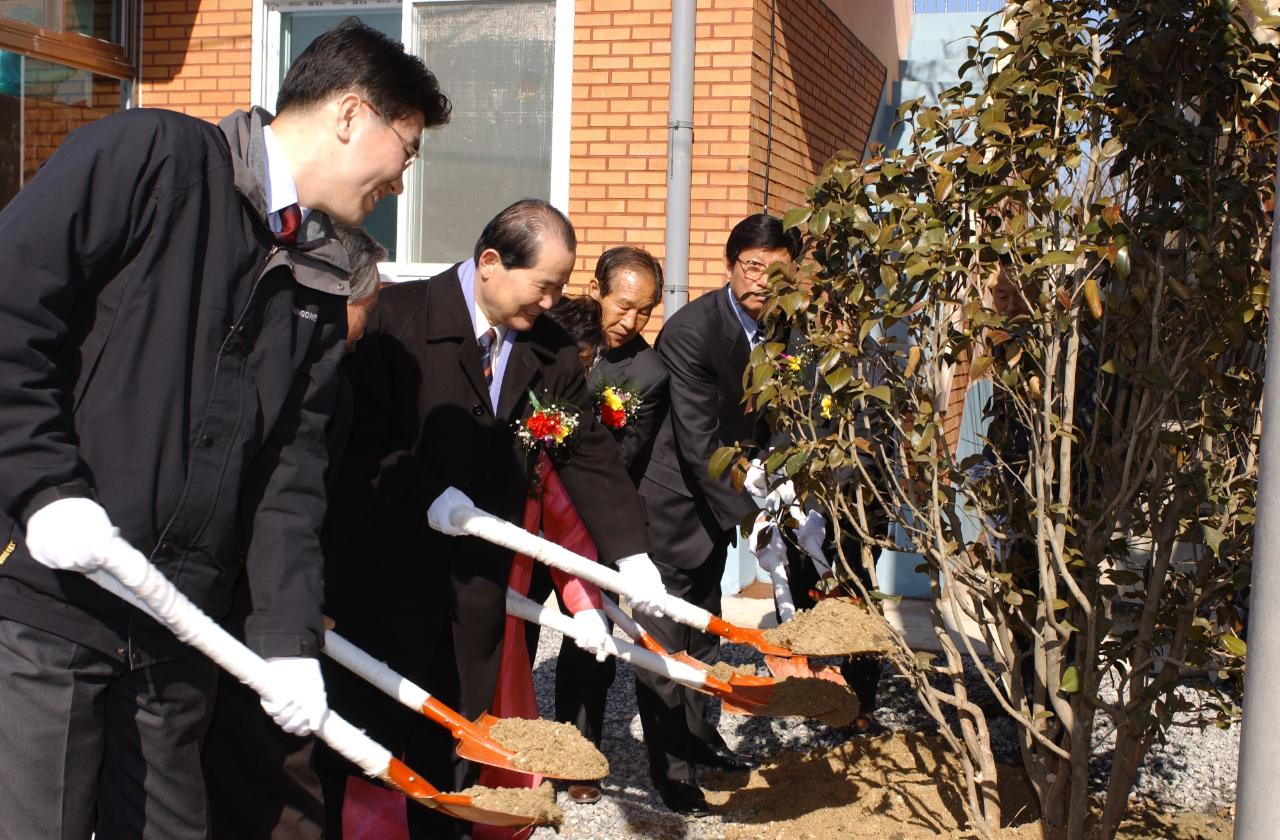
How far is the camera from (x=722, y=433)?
511 centimetres

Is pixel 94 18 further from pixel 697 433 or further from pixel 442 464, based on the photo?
pixel 442 464

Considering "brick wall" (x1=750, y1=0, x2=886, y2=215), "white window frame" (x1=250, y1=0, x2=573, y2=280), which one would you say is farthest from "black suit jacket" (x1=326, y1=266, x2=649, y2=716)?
"brick wall" (x1=750, y1=0, x2=886, y2=215)

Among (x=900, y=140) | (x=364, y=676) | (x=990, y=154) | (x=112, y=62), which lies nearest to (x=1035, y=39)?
(x=990, y=154)

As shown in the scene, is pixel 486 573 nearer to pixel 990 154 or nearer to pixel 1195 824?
pixel 990 154

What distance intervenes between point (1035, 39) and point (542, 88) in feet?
16.5

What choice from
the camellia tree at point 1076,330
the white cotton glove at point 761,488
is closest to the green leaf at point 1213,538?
the camellia tree at point 1076,330

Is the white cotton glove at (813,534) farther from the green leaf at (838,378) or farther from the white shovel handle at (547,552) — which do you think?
the green leaf at (838,378)

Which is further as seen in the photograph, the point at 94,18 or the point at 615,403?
the point at 94,18

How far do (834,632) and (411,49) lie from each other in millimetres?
5779

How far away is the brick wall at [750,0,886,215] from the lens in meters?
7.88

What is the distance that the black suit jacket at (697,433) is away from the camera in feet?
15.9

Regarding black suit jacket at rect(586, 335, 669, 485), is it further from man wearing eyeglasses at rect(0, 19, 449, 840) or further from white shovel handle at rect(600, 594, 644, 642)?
man wearing eyeglasses at rect(0, 19, 449, 840)

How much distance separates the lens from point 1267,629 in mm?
2070

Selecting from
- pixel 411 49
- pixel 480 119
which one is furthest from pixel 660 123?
pixel 411 49
